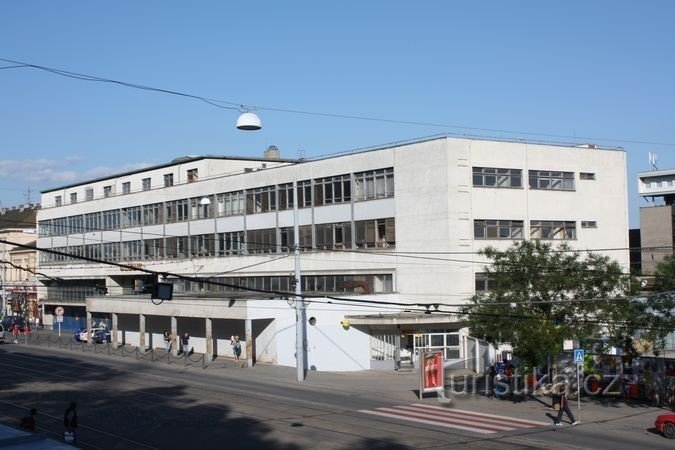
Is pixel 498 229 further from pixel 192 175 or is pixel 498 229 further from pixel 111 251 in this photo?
pixel 111 251

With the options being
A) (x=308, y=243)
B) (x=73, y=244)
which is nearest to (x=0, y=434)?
(x=308, y=243)

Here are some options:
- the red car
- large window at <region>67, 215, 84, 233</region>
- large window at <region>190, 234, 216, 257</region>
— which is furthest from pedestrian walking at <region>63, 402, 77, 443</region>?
large window at <region>67, 215, 84, 233</region>

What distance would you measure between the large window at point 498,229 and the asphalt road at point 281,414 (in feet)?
31.2

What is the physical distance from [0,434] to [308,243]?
3596 cm

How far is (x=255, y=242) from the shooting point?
2256 inches

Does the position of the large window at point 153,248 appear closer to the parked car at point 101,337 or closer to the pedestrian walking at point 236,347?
the parked car at point 101,337

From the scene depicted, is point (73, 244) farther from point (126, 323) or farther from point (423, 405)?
point (423, 405)

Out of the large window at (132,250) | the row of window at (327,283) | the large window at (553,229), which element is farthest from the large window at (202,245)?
the large window at (553,229)

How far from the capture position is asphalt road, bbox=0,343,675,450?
2456 cm

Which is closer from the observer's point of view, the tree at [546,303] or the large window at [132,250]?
the tree at [546,303]

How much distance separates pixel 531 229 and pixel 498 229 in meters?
2.52

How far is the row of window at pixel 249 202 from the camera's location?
49594mm

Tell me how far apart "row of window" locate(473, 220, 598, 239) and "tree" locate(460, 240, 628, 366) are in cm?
1161

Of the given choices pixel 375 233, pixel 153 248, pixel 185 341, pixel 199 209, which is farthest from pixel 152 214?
pixel 375 233
